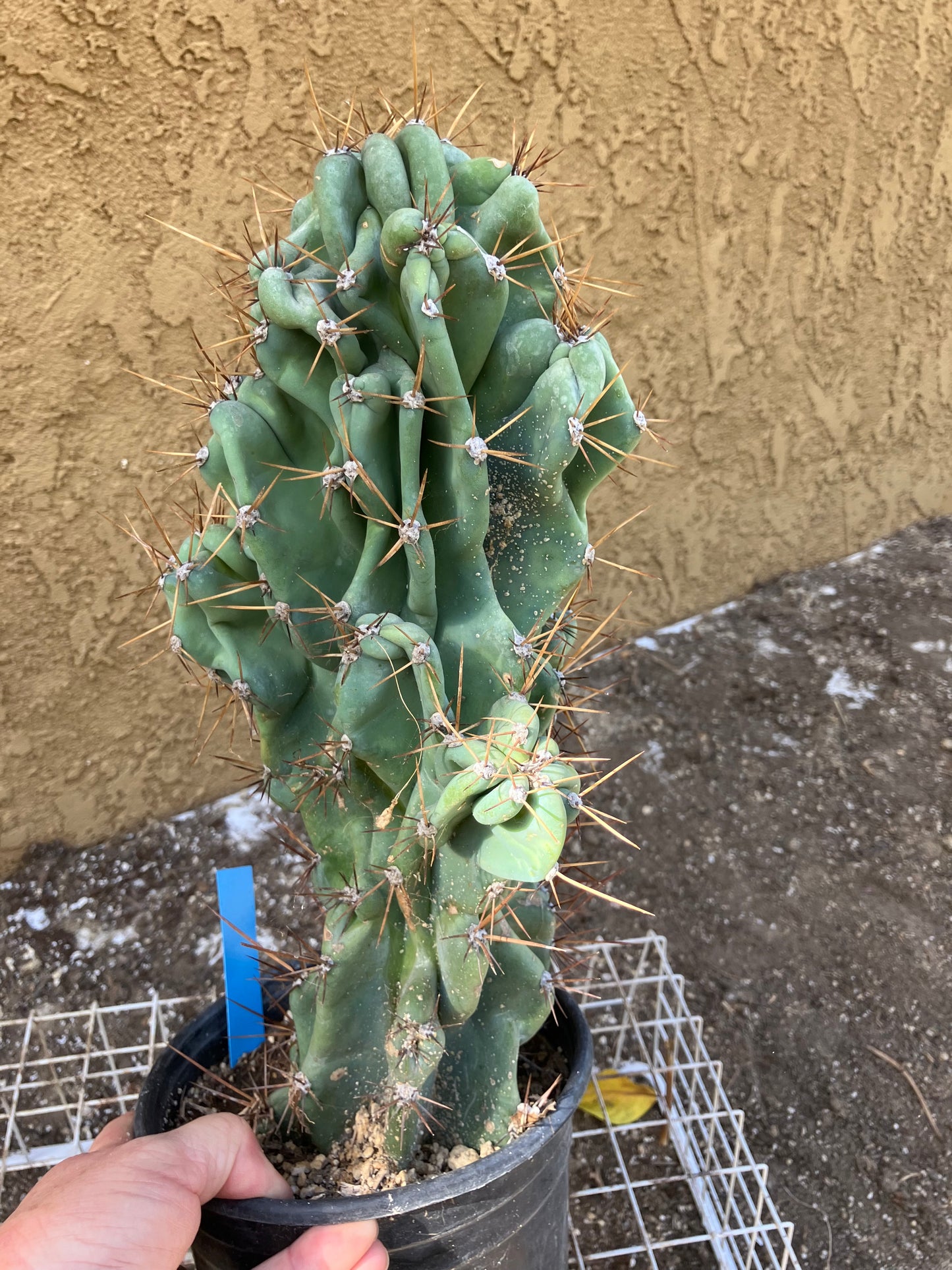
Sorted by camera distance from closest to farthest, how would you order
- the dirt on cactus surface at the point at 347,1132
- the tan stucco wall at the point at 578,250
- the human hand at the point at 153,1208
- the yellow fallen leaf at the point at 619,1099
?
the human hand at the point at 153,1208 < the dirt on cactus surface at the point at 347,1132 < the yellow fallen leaf at the point at 619,1099 < the tan stucco wall at the point at 578,250

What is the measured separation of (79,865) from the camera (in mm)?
1955

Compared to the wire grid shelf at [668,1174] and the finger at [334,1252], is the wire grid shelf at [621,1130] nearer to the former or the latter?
the wire grid shelf at [668,1174]

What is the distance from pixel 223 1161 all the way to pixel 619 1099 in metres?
0.82

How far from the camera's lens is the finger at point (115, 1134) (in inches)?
36.9

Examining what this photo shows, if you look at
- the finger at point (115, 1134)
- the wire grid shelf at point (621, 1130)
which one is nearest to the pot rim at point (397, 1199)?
the finger at point (115, 1134)

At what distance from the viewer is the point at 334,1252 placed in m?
0.75

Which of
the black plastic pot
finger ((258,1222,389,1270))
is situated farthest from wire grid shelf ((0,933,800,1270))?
finger ((258,1222,389,1270))

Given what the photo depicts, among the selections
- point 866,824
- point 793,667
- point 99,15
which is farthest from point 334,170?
point 793,667

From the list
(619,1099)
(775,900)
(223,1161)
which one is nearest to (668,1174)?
(619,1099)

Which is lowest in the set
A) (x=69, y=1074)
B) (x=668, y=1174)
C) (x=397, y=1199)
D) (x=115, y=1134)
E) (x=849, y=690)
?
(x=849, y=690)

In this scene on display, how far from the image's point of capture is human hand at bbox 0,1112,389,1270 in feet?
2.18

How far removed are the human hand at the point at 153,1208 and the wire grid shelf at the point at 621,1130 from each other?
0.47 m

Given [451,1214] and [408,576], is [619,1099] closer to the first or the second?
[451,1214]

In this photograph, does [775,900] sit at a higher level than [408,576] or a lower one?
lower
